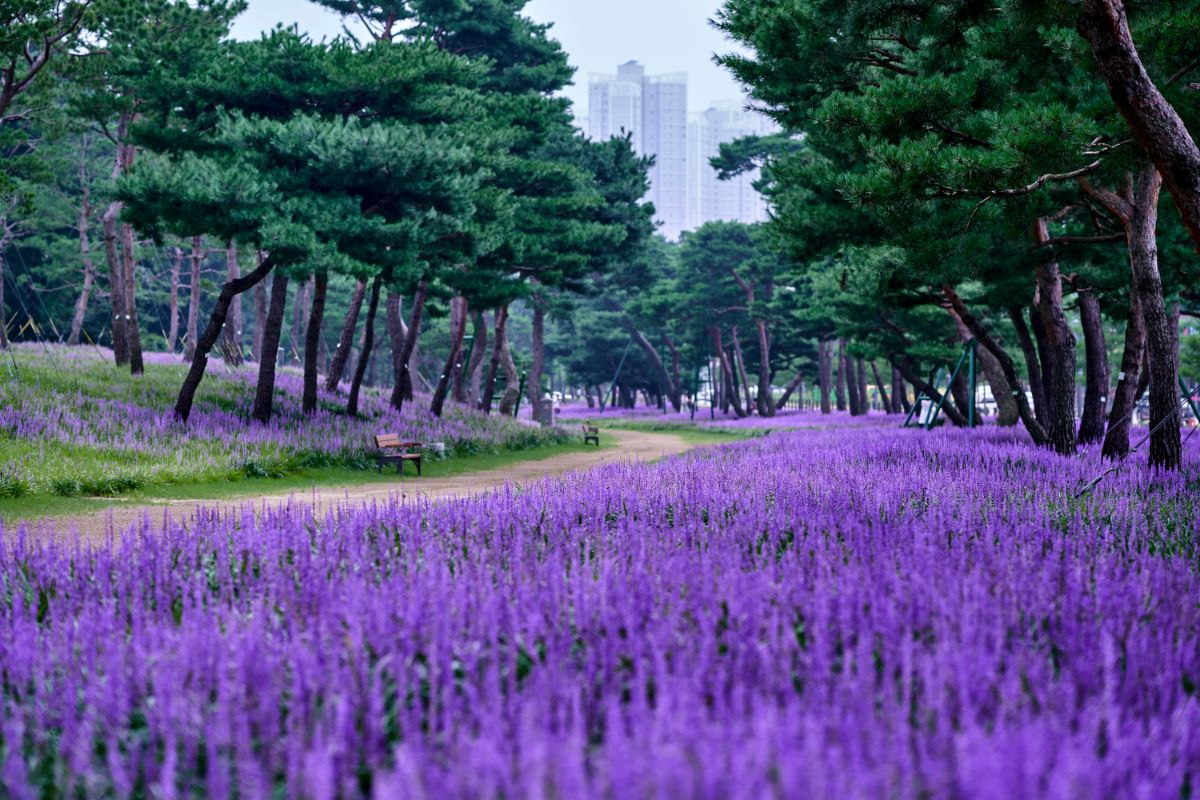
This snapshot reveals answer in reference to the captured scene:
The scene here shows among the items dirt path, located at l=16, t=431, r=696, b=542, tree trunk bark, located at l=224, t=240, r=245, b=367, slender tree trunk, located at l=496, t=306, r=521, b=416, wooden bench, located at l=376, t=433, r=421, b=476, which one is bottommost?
dirt path, located at l=16, t=431, r=696, b=542

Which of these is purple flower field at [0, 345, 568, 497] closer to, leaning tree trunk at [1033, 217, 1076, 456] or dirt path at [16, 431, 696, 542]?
dirt path at [16, 431, 696, 542]

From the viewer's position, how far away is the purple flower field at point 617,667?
2.02 m

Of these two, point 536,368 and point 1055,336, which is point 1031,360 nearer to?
point 1055,336

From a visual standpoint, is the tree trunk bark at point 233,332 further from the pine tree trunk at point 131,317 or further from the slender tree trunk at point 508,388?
the slender tree trunk at point 508,388

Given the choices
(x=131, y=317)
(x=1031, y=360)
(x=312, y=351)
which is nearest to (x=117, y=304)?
(x=131, y=317)

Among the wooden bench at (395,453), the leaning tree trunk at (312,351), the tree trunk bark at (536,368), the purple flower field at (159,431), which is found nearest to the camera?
the purple flower field at (159,431)

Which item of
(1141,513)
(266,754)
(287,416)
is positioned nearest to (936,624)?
(266,754)

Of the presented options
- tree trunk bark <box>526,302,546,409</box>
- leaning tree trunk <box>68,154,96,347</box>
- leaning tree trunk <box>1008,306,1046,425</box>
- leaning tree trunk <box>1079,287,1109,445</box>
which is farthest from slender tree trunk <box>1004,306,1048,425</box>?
leaning tree trunk <box>68,154,96,347</box>

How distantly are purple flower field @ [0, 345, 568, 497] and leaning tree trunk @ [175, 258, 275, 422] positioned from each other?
320mm

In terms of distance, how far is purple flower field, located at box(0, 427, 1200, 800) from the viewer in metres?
2.02

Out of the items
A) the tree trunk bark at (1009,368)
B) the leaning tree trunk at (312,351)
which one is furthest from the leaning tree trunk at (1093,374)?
the leaning tree trunk at (312,351)

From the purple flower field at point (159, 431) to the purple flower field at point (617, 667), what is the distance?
721 cm

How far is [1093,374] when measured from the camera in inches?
532

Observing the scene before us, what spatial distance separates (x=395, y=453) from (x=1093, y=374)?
11.7 metres
